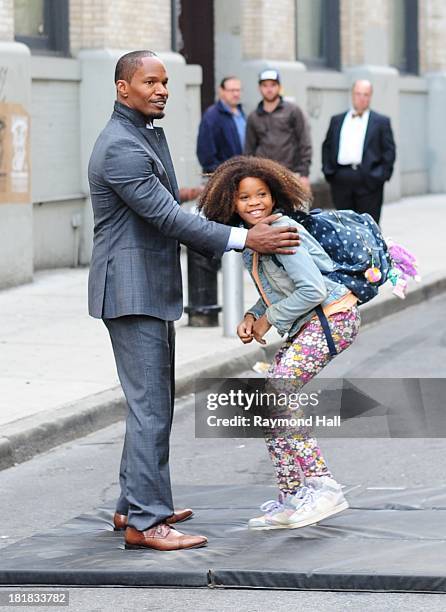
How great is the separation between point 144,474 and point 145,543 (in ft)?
0.92

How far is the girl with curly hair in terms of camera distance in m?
6.10

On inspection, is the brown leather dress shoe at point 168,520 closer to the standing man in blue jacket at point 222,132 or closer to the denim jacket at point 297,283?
the denim jacket at point 297,283

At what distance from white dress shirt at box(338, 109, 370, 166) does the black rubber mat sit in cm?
799

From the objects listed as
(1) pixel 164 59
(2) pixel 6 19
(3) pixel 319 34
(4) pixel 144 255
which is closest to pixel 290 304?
(4) pixel 144 255

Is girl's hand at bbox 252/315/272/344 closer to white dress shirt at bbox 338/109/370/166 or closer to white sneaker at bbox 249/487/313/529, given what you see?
white sneaker at bbox 249/487/313/529

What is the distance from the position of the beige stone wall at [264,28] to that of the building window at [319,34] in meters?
1.70

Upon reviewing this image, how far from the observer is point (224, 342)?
37.1 feet

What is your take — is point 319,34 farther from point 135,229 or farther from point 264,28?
point 135,229

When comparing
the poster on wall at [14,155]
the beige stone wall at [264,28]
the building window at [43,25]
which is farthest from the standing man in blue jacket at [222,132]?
the beige stone wall at [264,28]

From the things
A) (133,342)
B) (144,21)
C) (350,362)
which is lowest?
(350,362)

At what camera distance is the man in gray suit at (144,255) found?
5887 millimetres

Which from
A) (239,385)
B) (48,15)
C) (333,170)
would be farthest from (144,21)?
(239,385)

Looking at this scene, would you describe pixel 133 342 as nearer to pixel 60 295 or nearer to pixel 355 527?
pixel 355 527

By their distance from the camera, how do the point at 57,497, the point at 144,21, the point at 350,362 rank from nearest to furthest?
the point at 57,497
the point at 350,362
the point at 144,21
